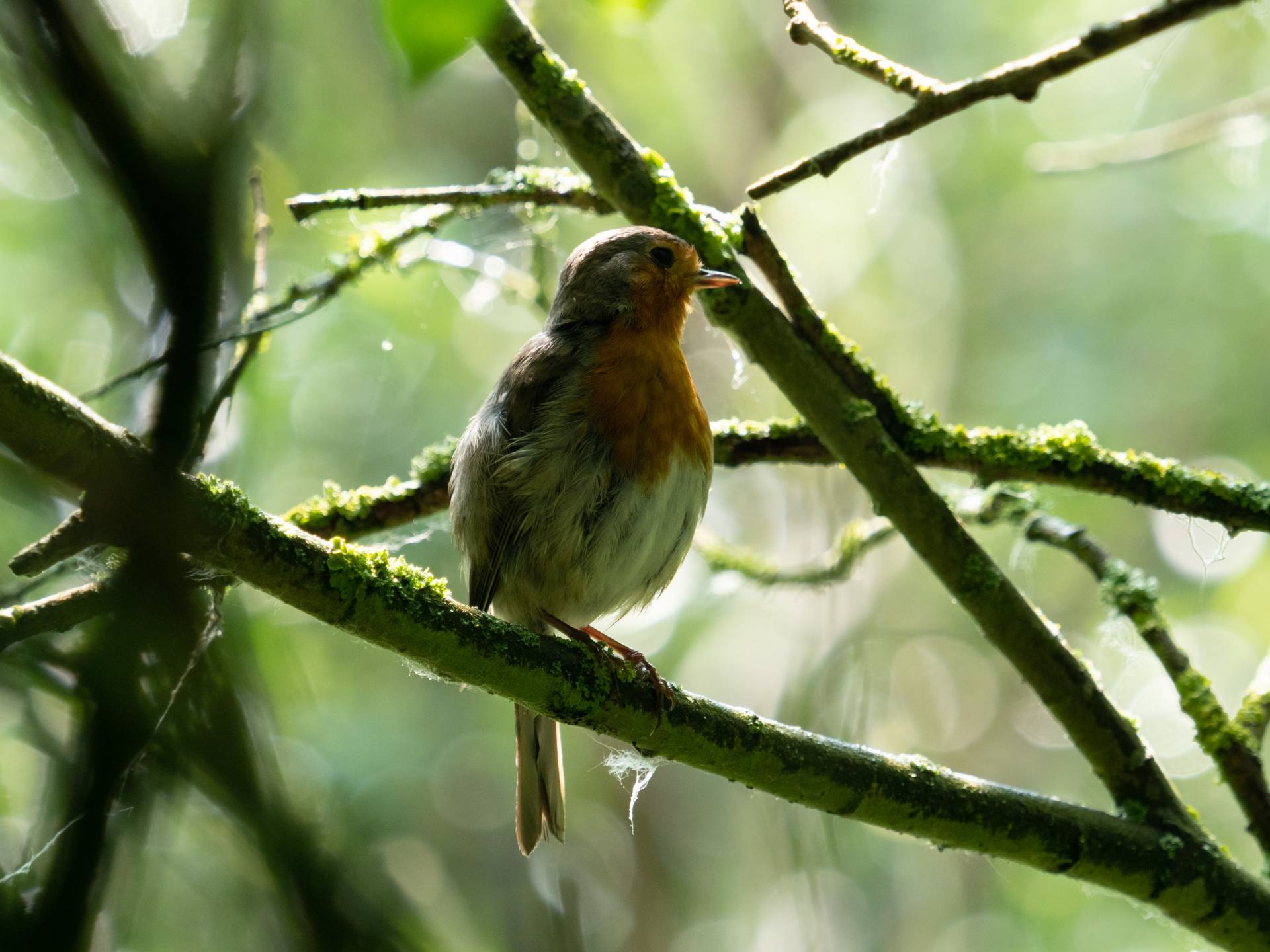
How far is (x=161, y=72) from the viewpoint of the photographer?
857 millimetres

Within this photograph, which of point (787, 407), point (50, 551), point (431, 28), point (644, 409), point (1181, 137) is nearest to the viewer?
point (431, 28)

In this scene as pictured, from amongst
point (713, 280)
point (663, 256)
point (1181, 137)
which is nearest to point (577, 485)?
point (713, 280)

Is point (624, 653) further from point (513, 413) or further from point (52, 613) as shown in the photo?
point (52, 613)

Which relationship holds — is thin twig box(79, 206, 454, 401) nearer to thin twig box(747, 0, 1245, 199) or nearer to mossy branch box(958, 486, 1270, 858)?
thin twig box(747, 0, 1245, 199)

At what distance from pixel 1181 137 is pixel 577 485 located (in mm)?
2907

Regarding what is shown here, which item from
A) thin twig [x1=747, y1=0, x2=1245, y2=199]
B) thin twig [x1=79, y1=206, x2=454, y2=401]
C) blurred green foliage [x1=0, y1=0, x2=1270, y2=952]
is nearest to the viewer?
thin twig [x1=747, y1=0, x2=1245, y2=199]

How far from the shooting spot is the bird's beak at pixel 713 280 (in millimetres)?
2863

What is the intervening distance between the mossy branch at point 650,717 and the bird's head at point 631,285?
56.6 inches

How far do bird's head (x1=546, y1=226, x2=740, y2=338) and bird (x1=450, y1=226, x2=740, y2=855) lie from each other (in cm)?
2

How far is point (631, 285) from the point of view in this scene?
3637mm

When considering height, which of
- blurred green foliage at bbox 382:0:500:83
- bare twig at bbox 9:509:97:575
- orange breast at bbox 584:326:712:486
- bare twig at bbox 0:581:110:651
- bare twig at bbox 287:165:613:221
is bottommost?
blurred green foliage at bbox 382:0:500:83

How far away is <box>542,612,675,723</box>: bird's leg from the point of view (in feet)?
8.34

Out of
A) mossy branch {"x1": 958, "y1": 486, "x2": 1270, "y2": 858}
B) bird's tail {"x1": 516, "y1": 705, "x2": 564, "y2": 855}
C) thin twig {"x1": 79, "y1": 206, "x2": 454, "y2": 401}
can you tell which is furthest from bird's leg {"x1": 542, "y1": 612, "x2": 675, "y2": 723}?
mossy branch {"x1": 958, "y1": 486, "x2": 1270, "y2": 858}

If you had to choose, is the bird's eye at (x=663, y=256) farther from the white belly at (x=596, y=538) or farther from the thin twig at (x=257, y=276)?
the thin twig at (x=257, y=276)
